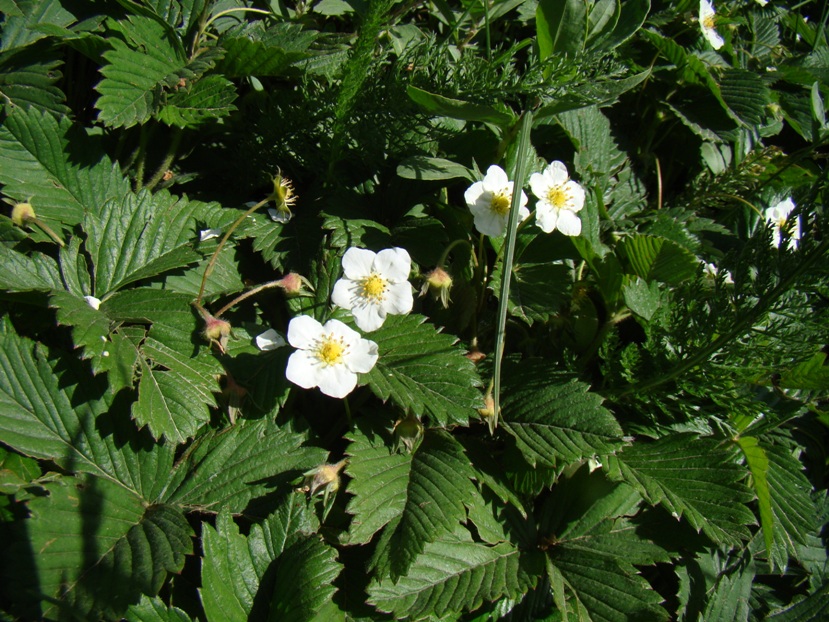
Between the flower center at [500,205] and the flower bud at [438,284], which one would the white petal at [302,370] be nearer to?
the flower bud at [438,284]

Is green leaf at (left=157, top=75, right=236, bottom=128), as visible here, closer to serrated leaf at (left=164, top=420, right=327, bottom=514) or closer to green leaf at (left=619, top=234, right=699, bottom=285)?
serrated leaf at (left=164, top=420, right=327, bottom=514)

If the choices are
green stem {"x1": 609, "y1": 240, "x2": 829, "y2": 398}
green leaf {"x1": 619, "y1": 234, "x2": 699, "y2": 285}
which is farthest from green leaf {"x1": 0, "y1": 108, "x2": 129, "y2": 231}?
green stem {"x1": 609, "y1": 240, "x2": 829, "y2": 398}

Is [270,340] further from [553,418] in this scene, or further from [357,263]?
[553,418]

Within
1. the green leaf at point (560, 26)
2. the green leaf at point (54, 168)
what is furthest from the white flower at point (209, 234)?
the green leaf at point (560, 26)

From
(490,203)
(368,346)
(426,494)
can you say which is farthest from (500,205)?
(426,494)

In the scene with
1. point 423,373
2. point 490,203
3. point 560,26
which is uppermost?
point 560,26

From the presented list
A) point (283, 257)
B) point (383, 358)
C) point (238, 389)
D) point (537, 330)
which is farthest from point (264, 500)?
point (537, 330)
